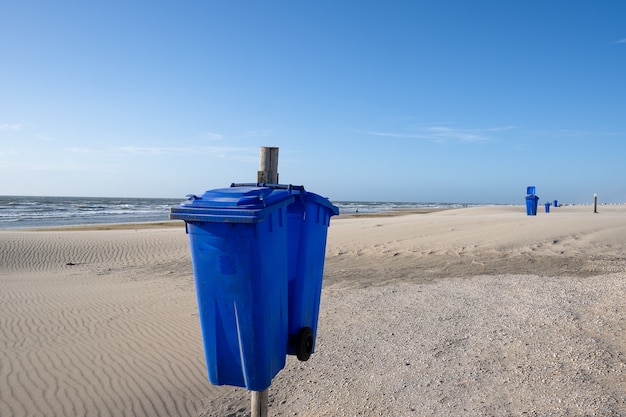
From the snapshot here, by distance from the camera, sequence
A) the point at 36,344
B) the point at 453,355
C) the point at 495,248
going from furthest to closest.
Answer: the point at 495,248
the point at 36,344
the point at 453,355

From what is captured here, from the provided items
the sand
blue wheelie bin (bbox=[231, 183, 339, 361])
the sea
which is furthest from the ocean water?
blue wheelie bin (bbox=[231, 183, 339, 361])

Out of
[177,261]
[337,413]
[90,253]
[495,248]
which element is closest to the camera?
[337,413]

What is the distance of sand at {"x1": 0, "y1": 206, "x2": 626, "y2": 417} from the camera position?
4043 mm

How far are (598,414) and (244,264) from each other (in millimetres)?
2962

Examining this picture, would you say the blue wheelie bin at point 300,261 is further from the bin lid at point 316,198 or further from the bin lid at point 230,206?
the bin lid at point 230,206

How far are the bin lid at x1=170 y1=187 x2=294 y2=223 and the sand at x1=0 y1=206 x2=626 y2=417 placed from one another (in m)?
2.15

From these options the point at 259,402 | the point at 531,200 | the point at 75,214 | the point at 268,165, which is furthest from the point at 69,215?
the point at 259,402

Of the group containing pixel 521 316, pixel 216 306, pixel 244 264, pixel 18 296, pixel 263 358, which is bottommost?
pixel 18 296

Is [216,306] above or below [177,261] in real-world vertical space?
above

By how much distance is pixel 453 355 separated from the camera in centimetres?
483

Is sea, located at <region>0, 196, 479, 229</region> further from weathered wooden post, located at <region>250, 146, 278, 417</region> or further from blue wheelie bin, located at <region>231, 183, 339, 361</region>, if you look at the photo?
blue wheelie bin, located at <region>231, 183, 339, 361</region>

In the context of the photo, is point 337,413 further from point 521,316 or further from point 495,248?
point 495,248

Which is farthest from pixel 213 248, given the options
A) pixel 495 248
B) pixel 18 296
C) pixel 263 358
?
pixel 495 248

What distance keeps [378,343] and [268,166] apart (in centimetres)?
283
